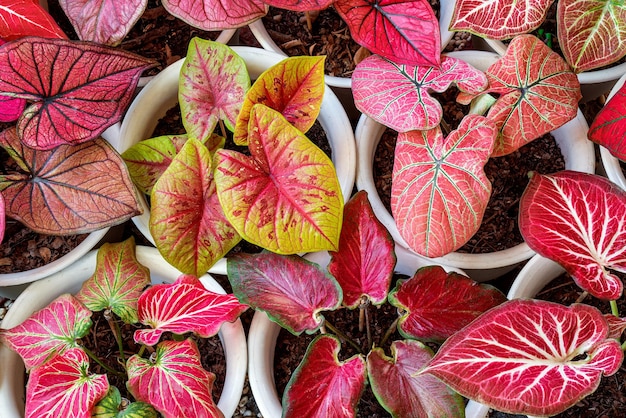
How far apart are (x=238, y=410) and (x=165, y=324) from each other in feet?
1.61

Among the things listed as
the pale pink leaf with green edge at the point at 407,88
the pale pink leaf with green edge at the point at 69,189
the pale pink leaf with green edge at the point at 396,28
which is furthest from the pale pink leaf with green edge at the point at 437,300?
the pale pink leaf with green edge at the point at 69,189

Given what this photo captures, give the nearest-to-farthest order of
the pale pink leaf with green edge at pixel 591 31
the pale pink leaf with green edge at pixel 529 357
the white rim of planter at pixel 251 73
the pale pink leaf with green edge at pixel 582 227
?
the pale pink leaf with green edge at pixel 529 357 → the pale pink leaf with green edge at pixel 582 227 → the pale pink leaf with green edge at pixel 591 31 → the white rim of planter at pixel 251 73

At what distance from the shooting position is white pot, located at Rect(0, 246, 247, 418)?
1070 millimetres

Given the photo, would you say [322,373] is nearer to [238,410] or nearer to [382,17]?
[238,410]

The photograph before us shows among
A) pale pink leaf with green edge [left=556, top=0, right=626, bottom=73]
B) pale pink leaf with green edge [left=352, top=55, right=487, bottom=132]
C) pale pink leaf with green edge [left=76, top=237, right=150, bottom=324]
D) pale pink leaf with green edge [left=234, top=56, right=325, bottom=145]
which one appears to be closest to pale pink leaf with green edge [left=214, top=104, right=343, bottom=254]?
pale pink leaf with green edge [left=234, top=56, right=325, bottom=145]

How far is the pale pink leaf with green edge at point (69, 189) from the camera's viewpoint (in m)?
1.01

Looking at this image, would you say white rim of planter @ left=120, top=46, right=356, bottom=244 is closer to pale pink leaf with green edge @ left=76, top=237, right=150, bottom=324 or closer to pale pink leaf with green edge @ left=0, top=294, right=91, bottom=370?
pale pink leaf with green edge @ left=76, top=237, right=150, bottom=324

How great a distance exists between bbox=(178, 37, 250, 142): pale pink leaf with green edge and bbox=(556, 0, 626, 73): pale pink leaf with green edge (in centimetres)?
55

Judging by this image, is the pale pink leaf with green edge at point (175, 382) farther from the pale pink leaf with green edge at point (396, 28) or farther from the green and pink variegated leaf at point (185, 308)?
the pale pink leaf with green edge at point (396, 28)

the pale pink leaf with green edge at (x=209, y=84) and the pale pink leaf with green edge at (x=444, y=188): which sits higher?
the pale pink leaf with green edge at (x=209, y=84)

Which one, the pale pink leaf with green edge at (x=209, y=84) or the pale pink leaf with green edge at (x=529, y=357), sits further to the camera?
the pale pink leaf with green edge at (x=209, y=84)

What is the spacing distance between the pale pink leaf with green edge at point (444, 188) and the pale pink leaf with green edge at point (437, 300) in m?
0.05

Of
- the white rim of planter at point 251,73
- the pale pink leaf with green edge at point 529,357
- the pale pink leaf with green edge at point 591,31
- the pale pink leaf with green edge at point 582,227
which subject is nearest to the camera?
the pale pink leaf with green edge at point 529,357

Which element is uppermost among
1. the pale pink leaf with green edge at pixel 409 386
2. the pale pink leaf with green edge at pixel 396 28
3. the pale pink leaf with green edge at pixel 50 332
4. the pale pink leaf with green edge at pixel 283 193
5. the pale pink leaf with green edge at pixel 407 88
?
the pale pink leaf with green edge at pixel 396 28
